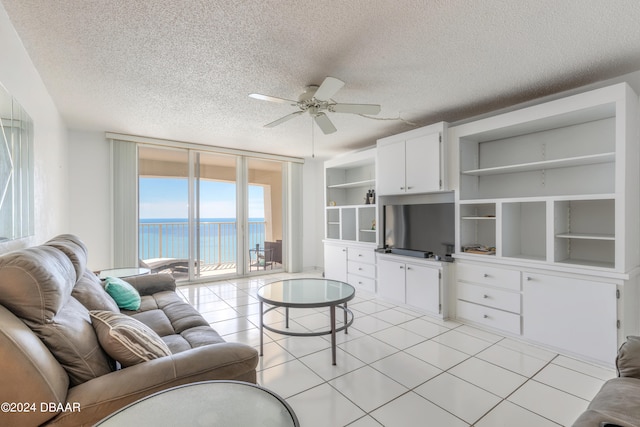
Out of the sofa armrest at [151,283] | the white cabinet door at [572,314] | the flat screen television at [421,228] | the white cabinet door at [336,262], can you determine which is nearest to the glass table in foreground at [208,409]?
the sofa armrest at [151,283]

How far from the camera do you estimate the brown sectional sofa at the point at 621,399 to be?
1.09 m

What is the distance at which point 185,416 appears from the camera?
0.99 meters

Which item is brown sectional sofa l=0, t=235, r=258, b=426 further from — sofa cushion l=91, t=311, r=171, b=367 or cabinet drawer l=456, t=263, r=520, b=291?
cabinet drawer l=456, t=263, r=520, b=291

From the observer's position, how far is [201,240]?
511 cm

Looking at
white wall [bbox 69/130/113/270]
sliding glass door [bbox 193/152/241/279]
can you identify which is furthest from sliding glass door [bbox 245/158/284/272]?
white wall [bbox 69/130/113/270]

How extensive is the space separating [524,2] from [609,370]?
2.75 metres

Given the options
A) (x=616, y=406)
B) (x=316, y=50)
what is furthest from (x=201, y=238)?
(x=616, y=406)

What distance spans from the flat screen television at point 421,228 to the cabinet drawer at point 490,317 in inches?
23.0

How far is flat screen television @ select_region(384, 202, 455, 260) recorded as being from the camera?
351 cm

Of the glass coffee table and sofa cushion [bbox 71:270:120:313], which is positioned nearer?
sofa cushion [bbox 71:270:120:313]

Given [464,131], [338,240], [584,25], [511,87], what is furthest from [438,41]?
[338,240]

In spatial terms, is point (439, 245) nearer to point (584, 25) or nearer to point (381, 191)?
point (381, 191)

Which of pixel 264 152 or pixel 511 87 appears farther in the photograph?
pixel 264 152

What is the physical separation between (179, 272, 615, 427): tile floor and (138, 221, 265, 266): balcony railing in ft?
6.94
